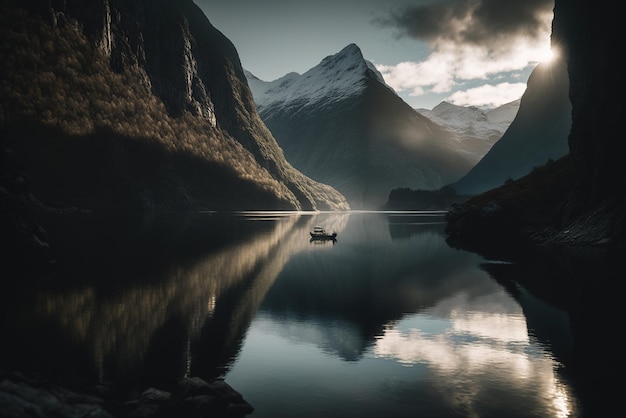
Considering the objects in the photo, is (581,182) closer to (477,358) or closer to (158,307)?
(477,358)

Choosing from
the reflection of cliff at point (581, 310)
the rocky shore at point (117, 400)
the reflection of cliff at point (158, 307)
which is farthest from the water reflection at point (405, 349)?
the reflection of cliff at point (158, 307)

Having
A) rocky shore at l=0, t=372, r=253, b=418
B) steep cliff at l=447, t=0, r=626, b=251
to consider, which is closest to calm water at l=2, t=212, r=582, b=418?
rocky shore at l=0, t=372, r=253, b=418

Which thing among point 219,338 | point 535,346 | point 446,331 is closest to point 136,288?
point 219,338

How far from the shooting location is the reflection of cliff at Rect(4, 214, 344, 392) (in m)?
25.8

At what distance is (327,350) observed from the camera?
94.1 feet

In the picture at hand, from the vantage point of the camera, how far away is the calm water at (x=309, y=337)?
855 inches

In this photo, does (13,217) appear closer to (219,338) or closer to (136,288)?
(136,288)

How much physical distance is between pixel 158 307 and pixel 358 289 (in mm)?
21043

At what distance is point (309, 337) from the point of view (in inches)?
1243


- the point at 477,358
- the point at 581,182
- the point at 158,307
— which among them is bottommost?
the point at 158,307

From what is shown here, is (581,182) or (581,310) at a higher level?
(581,182)

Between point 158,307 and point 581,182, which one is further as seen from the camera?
point 581,182

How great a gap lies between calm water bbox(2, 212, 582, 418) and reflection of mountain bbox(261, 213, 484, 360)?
21cm

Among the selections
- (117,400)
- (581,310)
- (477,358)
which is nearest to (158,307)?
(117,400)
